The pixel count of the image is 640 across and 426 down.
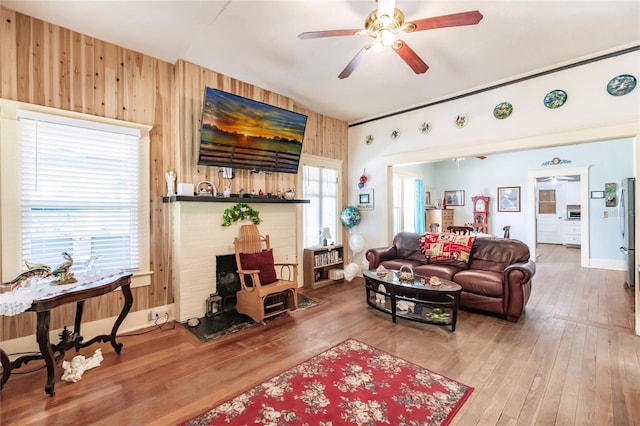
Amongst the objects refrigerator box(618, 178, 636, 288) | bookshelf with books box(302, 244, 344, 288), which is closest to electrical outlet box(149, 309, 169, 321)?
bookshelf with books box(302, 244, 344, 288)

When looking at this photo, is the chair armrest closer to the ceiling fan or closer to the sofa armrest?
the sofa armrest

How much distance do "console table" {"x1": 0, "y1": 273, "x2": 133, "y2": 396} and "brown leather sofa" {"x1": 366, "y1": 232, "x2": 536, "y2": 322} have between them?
3.47 m

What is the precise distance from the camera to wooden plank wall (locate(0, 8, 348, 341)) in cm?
253

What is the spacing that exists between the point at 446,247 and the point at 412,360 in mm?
2286

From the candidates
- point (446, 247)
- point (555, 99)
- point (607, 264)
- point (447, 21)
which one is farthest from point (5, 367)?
point (607, 264)

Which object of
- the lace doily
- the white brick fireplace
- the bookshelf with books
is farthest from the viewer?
the bookshelf with books

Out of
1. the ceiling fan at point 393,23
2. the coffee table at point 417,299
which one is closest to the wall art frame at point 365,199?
the coffee table at point 417,299

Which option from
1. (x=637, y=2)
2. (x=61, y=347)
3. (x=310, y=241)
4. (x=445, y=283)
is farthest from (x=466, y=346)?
(x=61, y=347)

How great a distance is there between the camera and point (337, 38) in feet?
9.41

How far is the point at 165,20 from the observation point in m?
2.65

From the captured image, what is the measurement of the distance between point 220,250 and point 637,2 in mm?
4905

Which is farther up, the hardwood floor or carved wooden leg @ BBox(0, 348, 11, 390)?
carved wooden leg @ BBox(0, 348, 11, 390)

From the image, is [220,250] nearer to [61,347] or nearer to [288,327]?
[288,327]

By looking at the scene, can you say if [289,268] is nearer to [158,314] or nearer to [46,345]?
[158,314]
